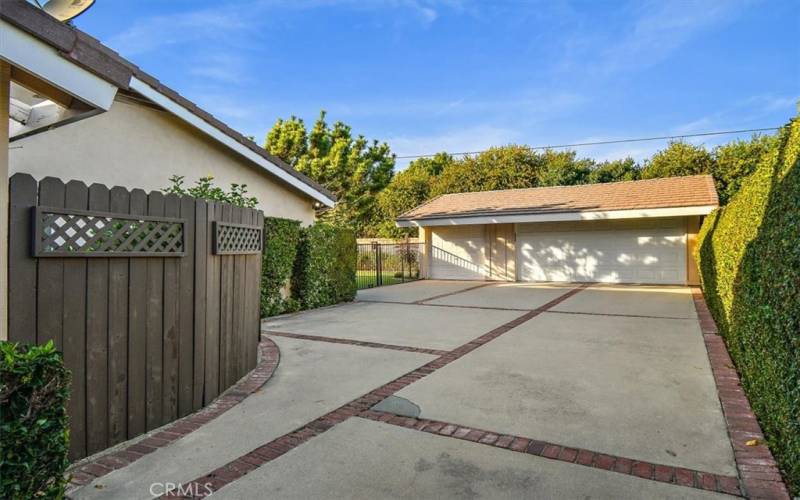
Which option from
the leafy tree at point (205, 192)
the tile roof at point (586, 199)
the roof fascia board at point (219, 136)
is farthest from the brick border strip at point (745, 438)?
the tile roof at point (586, 199)

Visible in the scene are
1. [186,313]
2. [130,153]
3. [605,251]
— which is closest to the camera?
[186,313]

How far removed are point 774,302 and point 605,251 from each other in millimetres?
14955

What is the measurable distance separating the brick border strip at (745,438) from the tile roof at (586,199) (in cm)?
1112

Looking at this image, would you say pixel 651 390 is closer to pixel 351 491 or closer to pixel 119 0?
pixel 351 491

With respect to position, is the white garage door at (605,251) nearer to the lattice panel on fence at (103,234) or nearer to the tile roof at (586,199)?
the tile roof at (586,199)

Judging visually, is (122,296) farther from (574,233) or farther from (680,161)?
(680,161)

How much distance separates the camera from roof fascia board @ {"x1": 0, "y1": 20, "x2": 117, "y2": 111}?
2479mm

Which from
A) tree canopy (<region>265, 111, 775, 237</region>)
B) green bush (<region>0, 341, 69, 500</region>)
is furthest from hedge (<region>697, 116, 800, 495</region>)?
tree canopy (<region>265, 111, 775, 237</region>)

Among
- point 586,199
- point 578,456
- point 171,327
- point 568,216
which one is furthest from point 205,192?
point 586,199

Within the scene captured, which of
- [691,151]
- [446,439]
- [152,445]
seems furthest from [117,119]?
[691,151]

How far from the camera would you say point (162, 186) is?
8391mm

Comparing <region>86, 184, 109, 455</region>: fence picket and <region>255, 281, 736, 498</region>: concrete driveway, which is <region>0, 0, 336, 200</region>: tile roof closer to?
<region>86, 184, 109, 455</region>: fence picket

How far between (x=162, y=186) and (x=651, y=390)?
27.3 feet

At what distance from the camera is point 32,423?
2.00 meters
